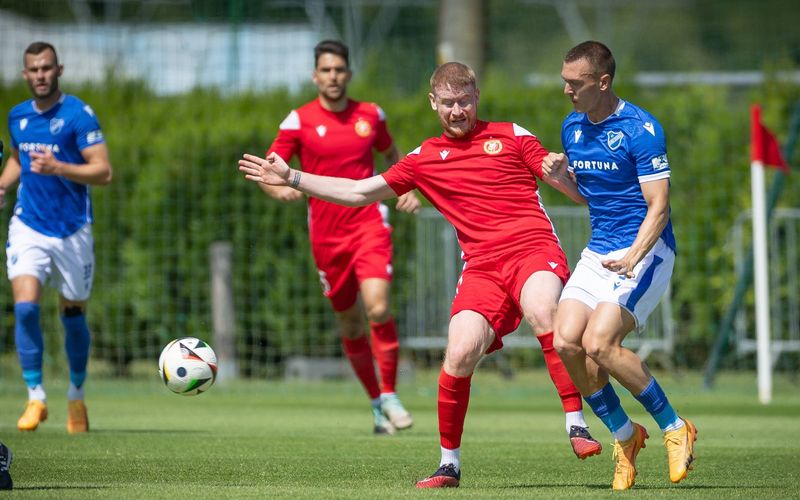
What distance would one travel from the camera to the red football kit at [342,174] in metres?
9.95

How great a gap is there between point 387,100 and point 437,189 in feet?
35.5

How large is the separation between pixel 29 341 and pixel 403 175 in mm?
3898

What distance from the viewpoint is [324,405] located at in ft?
42.8

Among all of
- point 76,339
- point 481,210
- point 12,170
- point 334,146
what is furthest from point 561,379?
point 12,170

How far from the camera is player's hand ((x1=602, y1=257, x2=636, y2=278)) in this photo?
628 cm

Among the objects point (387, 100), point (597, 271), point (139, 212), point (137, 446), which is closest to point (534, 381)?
point (387, 100)

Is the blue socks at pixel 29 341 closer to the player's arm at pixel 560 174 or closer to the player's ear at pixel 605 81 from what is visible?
the player's arm at pixel 560 174

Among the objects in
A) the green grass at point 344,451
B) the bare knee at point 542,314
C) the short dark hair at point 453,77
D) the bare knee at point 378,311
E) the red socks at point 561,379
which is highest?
the short dark hair at point 453,77

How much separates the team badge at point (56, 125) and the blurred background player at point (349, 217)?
1565 millimetres

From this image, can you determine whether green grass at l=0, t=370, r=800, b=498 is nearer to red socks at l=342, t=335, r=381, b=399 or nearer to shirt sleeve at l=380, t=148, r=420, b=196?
red socks at l=342, t=335, r=381, b=399

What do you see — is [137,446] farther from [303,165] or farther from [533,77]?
[533,77]

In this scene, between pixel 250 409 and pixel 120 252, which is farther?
pixel 120 252

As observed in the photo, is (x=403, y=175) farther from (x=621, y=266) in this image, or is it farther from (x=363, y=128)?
(x=363, y=128)

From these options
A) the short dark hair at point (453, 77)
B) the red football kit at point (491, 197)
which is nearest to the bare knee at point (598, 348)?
the red football kit at point (491, 197)
